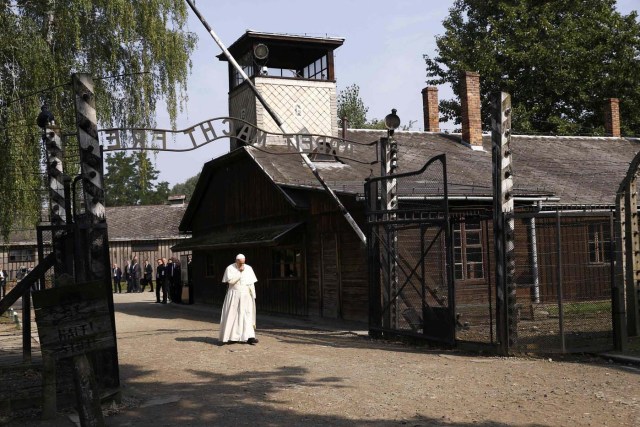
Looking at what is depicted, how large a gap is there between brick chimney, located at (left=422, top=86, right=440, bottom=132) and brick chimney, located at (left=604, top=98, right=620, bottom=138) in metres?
7.71

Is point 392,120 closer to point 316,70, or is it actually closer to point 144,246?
point 316,70

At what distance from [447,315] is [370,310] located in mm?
2374

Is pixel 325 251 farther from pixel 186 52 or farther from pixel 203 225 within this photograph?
pixel 203 225

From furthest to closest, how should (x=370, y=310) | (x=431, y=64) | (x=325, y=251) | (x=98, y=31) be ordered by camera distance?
(x=431, y=64) < (x=98, y=31) < (x=325, y=251) < (x=370, y=310)

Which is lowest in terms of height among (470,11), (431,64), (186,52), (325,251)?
(325,251)

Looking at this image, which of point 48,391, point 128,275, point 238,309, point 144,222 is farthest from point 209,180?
point 144,222

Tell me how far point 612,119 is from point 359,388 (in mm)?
26113

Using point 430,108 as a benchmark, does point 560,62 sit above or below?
above

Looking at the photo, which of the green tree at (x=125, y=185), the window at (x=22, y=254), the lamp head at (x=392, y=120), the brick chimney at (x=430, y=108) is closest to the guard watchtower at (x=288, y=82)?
the brick chimney at (x=430, y=108)

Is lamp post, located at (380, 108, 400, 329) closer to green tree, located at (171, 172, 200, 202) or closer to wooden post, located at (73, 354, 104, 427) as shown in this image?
wooden post, located at (73, 354, 104, 427)

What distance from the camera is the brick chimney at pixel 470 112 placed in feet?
86.7

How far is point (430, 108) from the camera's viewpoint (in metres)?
29.9

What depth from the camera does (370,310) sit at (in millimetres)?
14484

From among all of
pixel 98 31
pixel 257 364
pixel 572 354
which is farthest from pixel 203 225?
pixel 572 354
